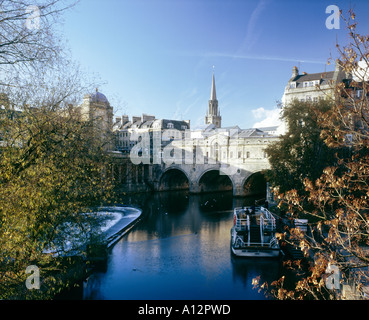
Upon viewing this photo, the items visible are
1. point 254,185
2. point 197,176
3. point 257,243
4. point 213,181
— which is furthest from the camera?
point 213,181

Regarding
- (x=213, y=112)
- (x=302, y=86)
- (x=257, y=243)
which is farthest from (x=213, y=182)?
(x=213, y=112)

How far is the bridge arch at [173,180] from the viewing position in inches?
1967

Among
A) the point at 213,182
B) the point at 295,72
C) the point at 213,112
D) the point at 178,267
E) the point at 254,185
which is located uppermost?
the point at 213,112

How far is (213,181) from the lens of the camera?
163 feet

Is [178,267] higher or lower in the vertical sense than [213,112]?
lower

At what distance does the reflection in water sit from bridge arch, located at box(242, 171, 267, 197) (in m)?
15.5

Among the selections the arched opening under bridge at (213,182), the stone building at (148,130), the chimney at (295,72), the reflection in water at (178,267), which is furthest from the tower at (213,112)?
the reflection in water at (178,267)

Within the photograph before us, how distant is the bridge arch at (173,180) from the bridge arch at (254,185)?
10.5m

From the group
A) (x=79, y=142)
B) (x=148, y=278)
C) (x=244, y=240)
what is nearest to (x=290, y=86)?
(x=244, y=240)

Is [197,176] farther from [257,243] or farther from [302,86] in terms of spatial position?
[257,243]

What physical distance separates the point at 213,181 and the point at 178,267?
34.0 m

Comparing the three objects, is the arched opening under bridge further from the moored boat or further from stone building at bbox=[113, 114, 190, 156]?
the moored boat
